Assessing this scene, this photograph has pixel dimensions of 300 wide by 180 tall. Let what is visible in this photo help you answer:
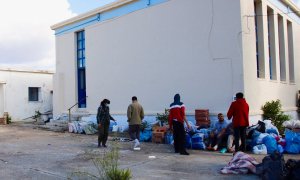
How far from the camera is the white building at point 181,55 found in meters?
13.4

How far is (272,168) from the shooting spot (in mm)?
6840

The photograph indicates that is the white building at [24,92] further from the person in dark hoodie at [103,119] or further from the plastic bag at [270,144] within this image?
the plastic bag at [270,144]

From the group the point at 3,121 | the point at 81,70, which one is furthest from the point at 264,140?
the point at 3,121

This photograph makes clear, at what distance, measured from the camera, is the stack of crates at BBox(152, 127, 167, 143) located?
13258 millimetres

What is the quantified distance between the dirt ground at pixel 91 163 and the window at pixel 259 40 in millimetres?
5451

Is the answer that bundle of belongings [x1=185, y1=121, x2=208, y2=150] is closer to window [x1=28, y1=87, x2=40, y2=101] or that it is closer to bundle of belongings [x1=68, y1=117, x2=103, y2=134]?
bundle of belongings [x1=68, y1=117, x2=103, y2=134]

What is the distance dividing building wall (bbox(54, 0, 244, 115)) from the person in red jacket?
2.55m

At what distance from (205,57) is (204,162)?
5777 mm

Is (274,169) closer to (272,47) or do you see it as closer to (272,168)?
(272,168)

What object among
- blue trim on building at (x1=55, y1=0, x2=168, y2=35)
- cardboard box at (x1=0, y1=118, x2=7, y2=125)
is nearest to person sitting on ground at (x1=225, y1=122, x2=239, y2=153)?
blue trim on building at (x1=55, y1=0, x2=168, y2=35)

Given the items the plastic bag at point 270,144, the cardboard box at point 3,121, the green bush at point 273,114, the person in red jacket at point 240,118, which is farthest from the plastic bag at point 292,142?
the cardboard box at point 3,121

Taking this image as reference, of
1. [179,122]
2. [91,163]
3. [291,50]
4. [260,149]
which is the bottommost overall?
[91,163]

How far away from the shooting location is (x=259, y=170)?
7.34m

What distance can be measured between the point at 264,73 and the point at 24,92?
1799 cm
